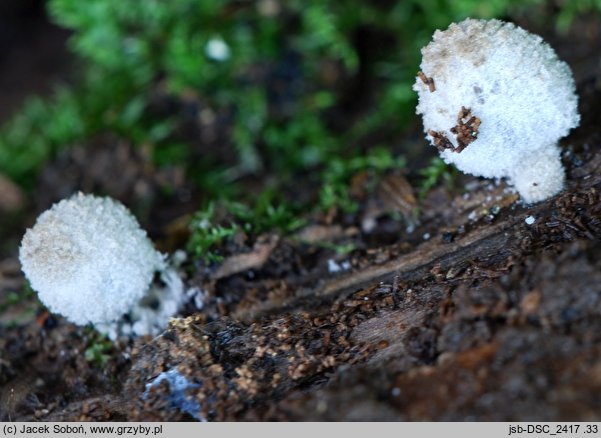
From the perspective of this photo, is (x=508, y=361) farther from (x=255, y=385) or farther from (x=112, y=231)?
(x=112, y=231)

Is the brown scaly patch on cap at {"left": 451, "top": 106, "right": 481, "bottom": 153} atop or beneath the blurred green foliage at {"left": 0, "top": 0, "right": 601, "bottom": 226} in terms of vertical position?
beneath

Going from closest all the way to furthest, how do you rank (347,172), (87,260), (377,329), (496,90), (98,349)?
(496,90) → (377,329) → (87,260) → (98,349) → (347,172)

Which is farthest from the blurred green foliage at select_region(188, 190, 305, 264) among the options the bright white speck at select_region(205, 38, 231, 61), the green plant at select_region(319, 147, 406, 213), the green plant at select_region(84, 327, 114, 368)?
the bright white speck at select_region(205, 38, 231, 61)

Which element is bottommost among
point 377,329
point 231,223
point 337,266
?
point 377,329

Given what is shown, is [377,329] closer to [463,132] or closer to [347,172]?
[463,132]

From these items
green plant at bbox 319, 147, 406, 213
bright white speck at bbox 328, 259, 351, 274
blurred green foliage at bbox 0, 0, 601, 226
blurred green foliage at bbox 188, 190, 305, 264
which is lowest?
bright white speck at bbox 328, 259, 351, 274

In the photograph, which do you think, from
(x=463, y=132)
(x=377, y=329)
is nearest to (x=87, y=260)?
(x=377, y=329)

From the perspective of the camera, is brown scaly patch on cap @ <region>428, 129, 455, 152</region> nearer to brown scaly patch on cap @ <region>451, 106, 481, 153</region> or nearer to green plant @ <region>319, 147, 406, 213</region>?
brown scaly patch on cap @ <region>451, 106, 481, 153</region>
